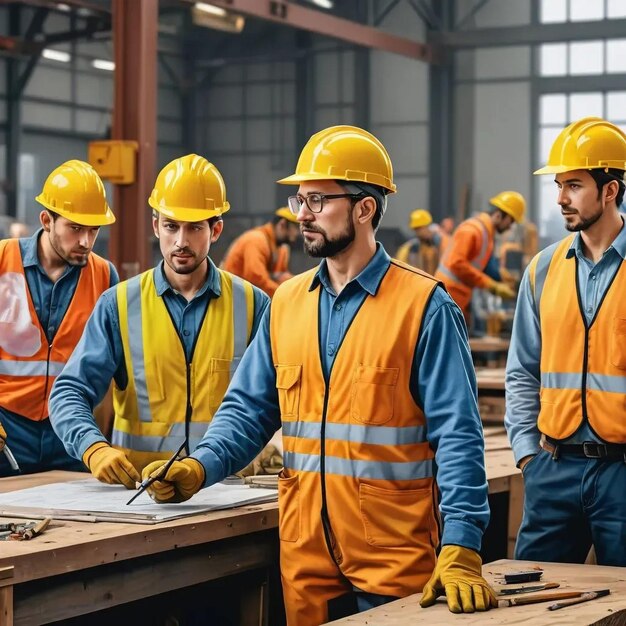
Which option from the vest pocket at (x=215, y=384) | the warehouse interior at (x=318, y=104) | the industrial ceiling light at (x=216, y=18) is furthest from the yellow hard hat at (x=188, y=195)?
the industrial ceiling light at (x=216, y=18)

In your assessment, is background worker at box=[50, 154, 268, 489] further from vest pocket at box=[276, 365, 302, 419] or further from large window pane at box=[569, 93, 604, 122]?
large window pane at box=[569, 93, 604, 122]

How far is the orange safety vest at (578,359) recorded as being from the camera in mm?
4125

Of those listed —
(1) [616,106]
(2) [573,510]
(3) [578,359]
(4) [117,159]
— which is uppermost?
(1) [616,106]

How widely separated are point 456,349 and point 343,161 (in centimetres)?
60

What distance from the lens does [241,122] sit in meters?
27.2

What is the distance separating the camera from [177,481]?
3.61 meters

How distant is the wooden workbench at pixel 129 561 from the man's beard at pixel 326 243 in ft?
2.79

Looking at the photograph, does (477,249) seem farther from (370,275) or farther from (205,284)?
(370,275)

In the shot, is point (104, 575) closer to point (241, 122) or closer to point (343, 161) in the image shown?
point (343, 161)

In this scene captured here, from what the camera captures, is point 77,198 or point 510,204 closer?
point 77,198

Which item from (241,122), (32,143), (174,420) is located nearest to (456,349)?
(174,420)

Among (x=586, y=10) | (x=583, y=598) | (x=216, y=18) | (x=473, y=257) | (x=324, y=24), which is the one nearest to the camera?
(x=583, y=598)

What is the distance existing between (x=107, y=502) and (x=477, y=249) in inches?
312

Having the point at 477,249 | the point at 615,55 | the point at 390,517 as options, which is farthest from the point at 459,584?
the point at 615,55
